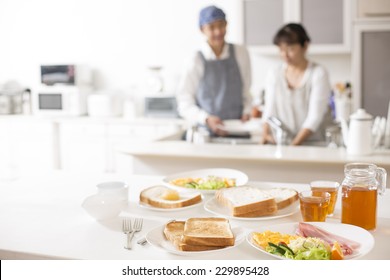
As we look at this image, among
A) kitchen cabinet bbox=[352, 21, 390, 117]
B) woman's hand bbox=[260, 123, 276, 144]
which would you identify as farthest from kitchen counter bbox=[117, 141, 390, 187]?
kitchen cabinet bbox=[352, 21, 390, 117]

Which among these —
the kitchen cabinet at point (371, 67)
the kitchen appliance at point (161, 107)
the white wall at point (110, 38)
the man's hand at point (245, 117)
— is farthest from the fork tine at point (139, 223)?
the white wall at point (110, 38)

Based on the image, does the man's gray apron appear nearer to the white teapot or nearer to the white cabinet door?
the white teapot

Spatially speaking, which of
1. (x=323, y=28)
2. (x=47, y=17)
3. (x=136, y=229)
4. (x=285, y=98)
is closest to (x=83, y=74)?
(x=47, y=17)

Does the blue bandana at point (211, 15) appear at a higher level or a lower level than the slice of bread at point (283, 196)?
higher

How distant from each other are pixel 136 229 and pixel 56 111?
3.81 m

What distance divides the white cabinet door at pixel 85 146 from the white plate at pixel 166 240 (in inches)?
139

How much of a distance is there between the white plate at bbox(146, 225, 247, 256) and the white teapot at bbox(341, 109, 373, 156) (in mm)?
1155

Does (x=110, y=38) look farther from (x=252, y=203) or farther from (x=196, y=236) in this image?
(x=196, y=236)

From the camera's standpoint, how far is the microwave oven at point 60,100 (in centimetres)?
480

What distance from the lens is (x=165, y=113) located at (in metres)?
4.52

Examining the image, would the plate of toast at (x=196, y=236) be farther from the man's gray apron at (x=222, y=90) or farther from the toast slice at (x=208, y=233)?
the man's gray apron at (x=222, y=90)

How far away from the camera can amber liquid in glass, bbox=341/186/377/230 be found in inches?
48.0

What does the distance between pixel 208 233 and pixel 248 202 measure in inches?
10.1
